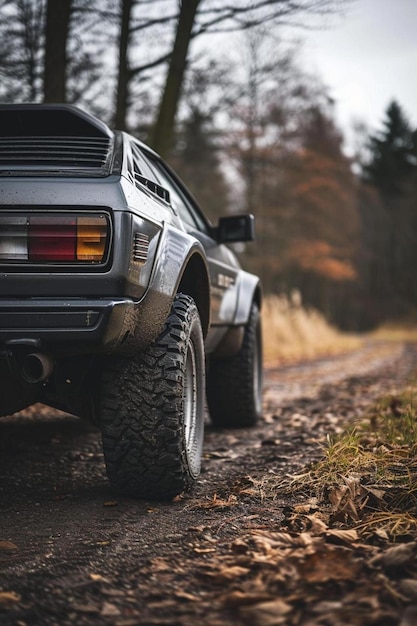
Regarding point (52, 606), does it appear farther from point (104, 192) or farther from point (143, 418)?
point (104, 192)

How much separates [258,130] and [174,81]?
1248 cm

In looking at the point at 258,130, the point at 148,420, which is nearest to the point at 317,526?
the point at 148,420

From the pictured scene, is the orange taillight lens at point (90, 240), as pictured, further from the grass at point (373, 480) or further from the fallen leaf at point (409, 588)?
the fallen leaf at point (409, 588)

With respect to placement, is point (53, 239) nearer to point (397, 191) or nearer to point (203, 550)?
point (203, 550)

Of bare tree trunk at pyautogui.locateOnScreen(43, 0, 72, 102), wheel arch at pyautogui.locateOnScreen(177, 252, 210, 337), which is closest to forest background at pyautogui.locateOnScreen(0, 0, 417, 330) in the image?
bare tree trunk at pyautogui.locateOnScreen(43, 0, 72, 102)

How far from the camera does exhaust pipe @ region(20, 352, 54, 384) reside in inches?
109

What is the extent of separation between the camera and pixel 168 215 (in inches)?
137

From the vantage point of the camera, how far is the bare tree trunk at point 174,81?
848cm

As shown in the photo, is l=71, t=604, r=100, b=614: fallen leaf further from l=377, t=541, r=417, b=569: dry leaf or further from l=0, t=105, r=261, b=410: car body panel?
l=0, t=105, r=261, b=410: car body panel

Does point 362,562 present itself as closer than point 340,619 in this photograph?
No

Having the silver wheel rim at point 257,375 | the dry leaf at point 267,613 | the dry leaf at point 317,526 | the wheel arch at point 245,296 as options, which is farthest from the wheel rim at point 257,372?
the dry leaf at point 267,613

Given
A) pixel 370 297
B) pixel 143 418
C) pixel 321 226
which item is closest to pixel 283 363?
pixel 143 418

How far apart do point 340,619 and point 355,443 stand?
2.08 meters

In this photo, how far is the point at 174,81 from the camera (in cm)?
882
